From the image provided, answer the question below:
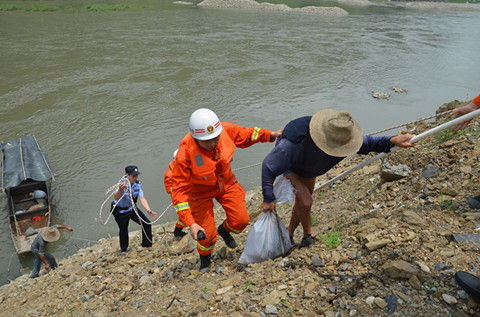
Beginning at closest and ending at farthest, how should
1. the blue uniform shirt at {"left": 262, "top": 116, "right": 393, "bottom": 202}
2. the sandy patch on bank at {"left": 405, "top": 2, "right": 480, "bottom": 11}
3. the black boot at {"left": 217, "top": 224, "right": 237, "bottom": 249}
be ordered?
the blue uniform shirt at {"left": 262, "top": 116, "right": 393, "bottom": 202} < the black boot at {"left": 217, "top": 224, "right": 237, "bottom": 249} < the sandy patch on bank at {"left": 405, "top": 2, "right": 480, "bottom": 11}

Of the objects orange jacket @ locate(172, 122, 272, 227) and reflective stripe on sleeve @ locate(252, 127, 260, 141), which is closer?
orange jacket @ locate(172, 122, 272, 227)

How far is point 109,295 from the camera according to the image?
4129mm

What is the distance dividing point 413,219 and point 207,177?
2.33 metres

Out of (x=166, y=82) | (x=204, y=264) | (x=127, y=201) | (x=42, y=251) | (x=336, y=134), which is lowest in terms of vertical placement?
(x=42, y=251)

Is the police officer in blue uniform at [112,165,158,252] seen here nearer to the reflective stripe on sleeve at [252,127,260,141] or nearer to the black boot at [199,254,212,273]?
the black boot at [199,254,212,273]

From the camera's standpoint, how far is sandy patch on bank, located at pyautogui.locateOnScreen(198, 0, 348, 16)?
37.9 meters

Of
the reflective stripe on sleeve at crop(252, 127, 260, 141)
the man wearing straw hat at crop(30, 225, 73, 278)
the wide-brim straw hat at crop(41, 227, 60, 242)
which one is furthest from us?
the wide-brim straw hat at crop(41, 227, 60, 242)

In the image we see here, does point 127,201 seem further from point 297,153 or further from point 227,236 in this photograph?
point 297,153

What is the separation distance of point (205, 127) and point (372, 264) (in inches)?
86.7

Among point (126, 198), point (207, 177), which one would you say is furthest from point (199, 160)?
point (126, 198)

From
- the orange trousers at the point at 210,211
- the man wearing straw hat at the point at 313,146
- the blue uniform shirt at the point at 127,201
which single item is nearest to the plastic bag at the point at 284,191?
the man wearing straw hat at the point at 313,146

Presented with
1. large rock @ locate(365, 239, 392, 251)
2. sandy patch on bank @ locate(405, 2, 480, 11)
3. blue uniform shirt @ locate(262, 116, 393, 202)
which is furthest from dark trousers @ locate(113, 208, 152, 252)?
sandy patch on bank @ locate(405, 2, 480, 11)

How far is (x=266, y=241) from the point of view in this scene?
3.71 meters

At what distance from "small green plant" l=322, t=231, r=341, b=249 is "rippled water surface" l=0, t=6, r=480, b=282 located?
17.0 feet
